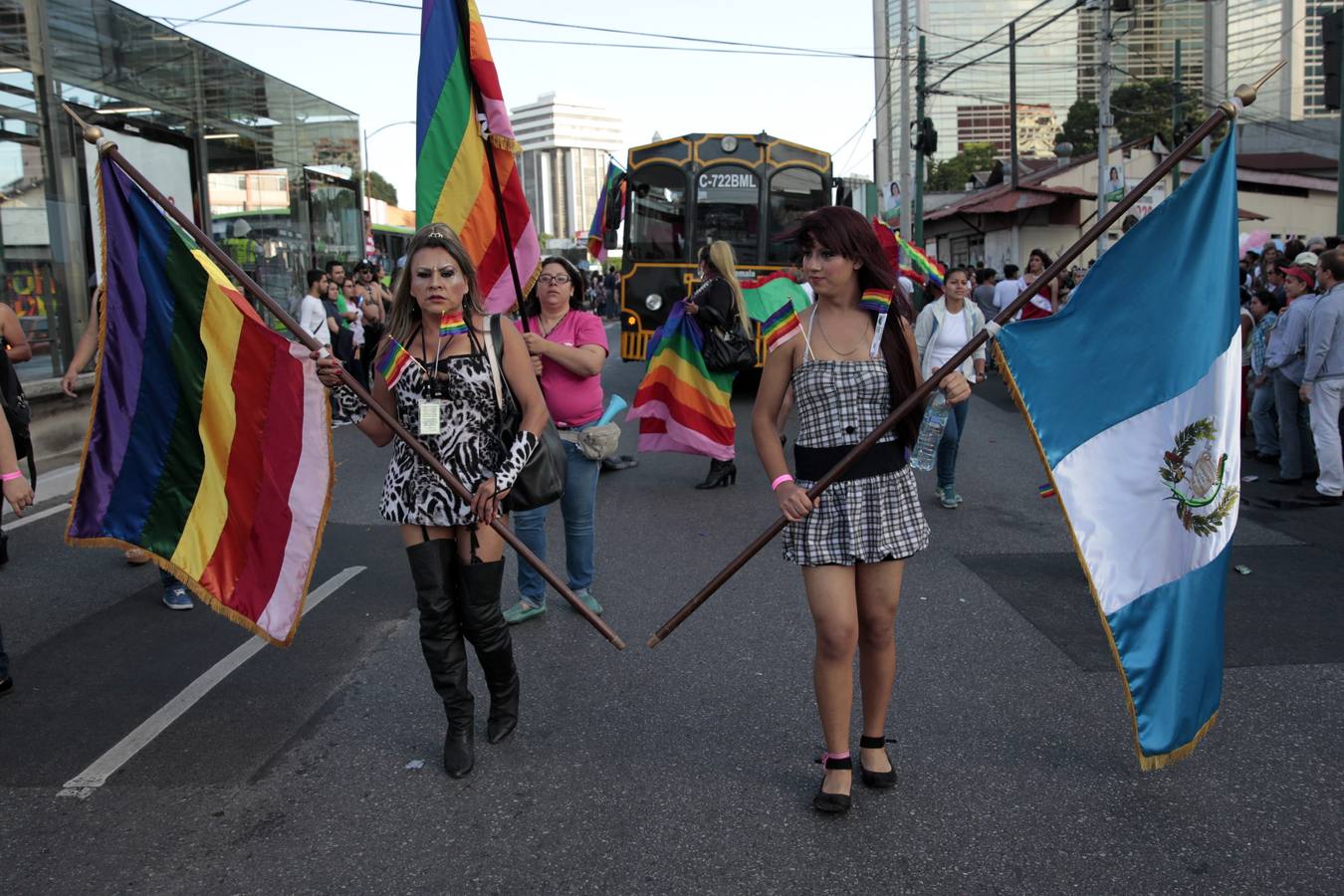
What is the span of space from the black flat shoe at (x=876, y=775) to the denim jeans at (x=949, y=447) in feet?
15.0

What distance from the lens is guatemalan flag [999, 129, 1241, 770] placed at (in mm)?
3482

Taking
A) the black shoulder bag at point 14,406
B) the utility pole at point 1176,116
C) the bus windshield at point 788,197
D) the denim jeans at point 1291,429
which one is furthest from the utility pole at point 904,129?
the black shoulder bag at point 14,406

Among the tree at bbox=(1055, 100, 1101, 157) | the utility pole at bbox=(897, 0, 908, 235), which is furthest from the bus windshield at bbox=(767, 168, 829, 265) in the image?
the tree at bbox=(1055, 100, 1101, 157)

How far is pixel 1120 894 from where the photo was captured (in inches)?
121

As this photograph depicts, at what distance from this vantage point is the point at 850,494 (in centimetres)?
356

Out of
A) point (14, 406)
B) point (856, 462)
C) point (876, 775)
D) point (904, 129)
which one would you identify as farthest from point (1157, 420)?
point (904, 129)

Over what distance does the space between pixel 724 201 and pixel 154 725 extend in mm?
12561

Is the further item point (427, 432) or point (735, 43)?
point (735, 43)

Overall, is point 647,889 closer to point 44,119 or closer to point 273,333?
point 273,333

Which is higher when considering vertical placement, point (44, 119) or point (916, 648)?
point (44, 119)

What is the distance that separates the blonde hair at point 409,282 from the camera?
153 inches

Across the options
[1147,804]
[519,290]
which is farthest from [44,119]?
[1147,804]

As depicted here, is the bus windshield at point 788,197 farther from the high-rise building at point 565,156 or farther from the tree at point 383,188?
the high-rise building at point 565,156

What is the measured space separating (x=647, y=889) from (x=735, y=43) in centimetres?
2661
